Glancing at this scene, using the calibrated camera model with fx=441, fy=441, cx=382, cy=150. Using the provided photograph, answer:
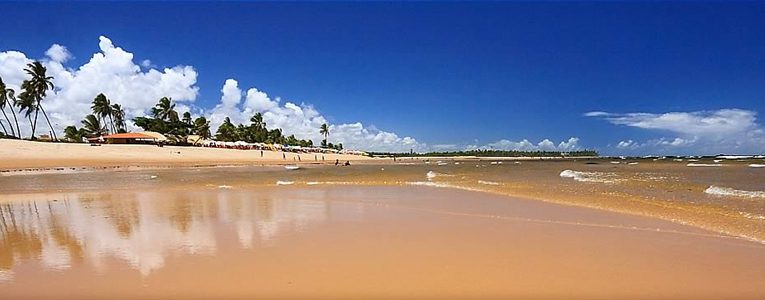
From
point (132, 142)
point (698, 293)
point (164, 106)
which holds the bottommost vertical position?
point (698, 293)

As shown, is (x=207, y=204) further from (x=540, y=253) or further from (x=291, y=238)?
(x=540, y=253)

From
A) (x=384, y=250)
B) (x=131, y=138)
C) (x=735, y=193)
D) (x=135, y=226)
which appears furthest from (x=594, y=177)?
(x=131, y=138)

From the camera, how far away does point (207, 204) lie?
14.4 m

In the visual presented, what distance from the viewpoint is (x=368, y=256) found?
23.8ft

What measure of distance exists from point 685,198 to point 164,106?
3924 inches

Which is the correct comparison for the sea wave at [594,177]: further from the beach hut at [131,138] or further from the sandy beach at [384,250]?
the beach hut at [131,138]

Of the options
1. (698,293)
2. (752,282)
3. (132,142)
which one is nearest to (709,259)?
(752,282)

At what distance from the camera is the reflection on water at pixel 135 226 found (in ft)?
23.6

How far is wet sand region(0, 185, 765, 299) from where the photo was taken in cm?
555

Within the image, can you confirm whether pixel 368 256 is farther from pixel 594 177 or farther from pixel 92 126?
pixel 92 126

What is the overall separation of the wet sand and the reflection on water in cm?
5

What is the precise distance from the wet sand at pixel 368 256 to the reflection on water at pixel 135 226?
0.05 meters

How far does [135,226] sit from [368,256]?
19.7 ft

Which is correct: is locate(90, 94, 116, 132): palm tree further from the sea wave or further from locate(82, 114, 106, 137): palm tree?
the sea wave
